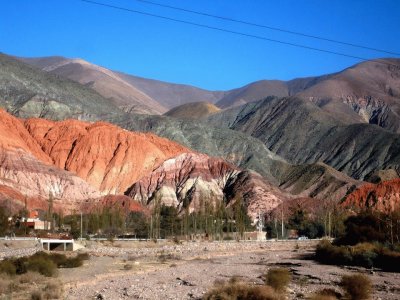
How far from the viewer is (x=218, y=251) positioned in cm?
7450

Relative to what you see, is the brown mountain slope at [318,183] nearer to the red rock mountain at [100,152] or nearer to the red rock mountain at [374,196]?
the red rock mountain at [374,196]

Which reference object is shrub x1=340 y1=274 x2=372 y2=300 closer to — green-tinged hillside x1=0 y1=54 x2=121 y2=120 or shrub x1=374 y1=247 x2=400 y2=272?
shrub x1=374 y1=247 x2=400 y2=272

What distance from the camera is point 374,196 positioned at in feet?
435

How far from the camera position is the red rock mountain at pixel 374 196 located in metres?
127

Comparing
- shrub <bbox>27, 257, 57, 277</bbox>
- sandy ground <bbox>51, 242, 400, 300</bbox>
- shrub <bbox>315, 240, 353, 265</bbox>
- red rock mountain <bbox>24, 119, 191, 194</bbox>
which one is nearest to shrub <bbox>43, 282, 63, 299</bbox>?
sandy ground <bbox>51, 242, 400, 300</bbox>

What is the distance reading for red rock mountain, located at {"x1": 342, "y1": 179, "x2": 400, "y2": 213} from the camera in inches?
5017

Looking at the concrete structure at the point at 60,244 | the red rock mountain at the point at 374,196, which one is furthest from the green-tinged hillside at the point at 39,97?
the concrete structure at the point at 60,244

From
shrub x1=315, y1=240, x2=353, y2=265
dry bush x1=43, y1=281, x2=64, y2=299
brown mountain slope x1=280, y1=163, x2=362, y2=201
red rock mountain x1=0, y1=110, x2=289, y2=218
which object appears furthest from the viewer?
brown mountain slope x1=280, y1=163, x2=362, y2=201

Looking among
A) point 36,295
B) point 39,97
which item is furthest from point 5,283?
point 39,97

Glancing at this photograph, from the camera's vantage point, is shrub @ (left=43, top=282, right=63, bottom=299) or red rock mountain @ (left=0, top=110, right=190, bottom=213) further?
red rock mountain @ (left=0, top=110, right=190, bottom=213)

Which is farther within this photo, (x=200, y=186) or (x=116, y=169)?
(x=116, y=169)

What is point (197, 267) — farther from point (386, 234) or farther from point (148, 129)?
point (148, 129)

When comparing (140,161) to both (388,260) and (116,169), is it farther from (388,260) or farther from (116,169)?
(388,260)

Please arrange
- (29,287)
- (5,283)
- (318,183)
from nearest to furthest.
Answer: (29,287) < (5,283) < (318,183)
